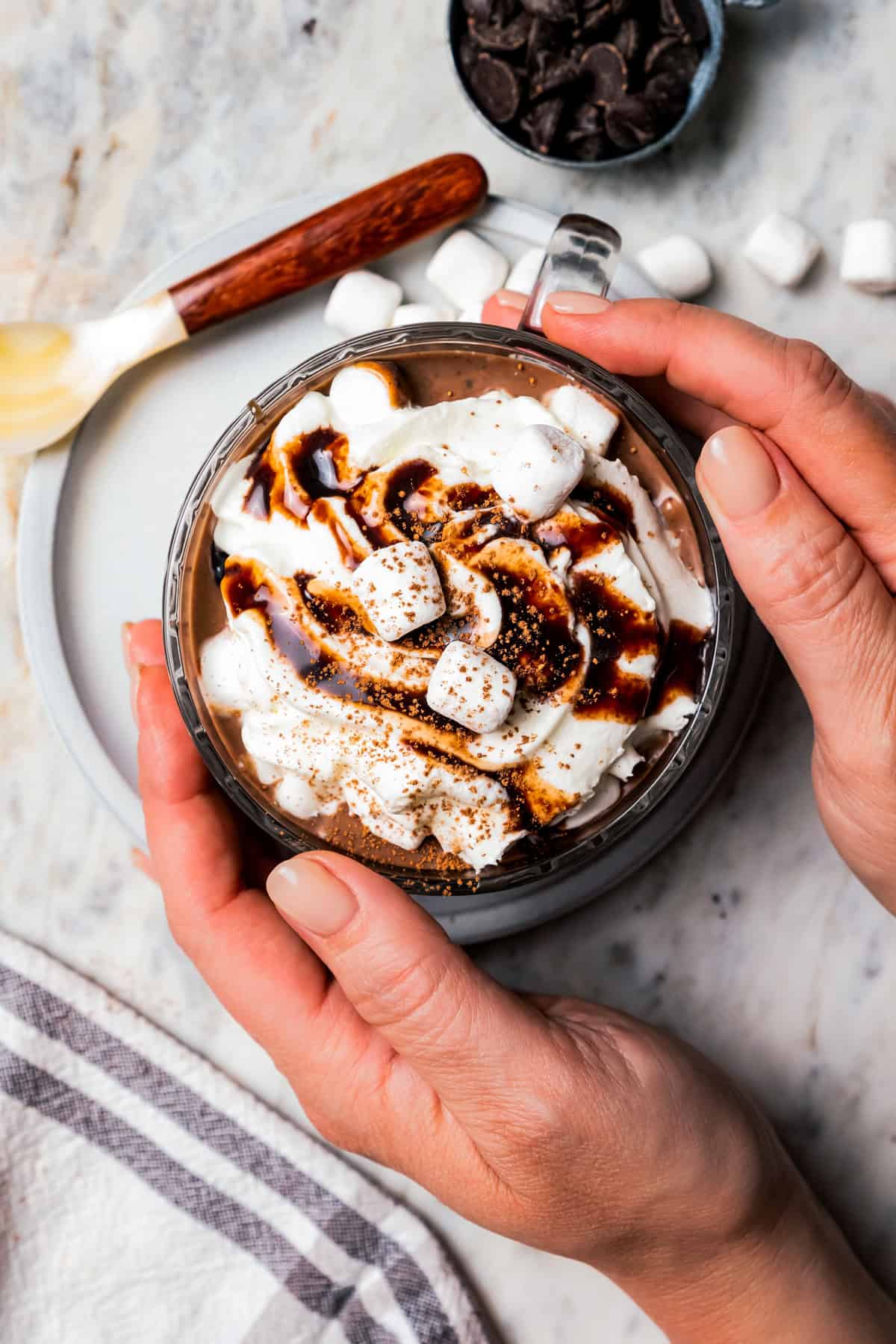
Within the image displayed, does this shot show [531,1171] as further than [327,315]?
No

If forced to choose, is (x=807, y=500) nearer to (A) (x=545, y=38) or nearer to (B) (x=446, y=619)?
(B) (x=446, y=619)

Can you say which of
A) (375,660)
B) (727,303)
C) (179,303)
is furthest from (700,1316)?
(179,303)

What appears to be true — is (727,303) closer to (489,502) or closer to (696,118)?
(696,118)

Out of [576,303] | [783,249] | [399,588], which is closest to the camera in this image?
[399,588]

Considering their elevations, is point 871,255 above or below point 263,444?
below

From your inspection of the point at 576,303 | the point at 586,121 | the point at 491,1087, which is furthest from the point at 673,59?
the point at 491,1087

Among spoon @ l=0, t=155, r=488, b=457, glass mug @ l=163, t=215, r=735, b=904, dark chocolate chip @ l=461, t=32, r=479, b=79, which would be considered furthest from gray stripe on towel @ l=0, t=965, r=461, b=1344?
dark chocolate chip @ l=461, t=32, r=479, b=79
